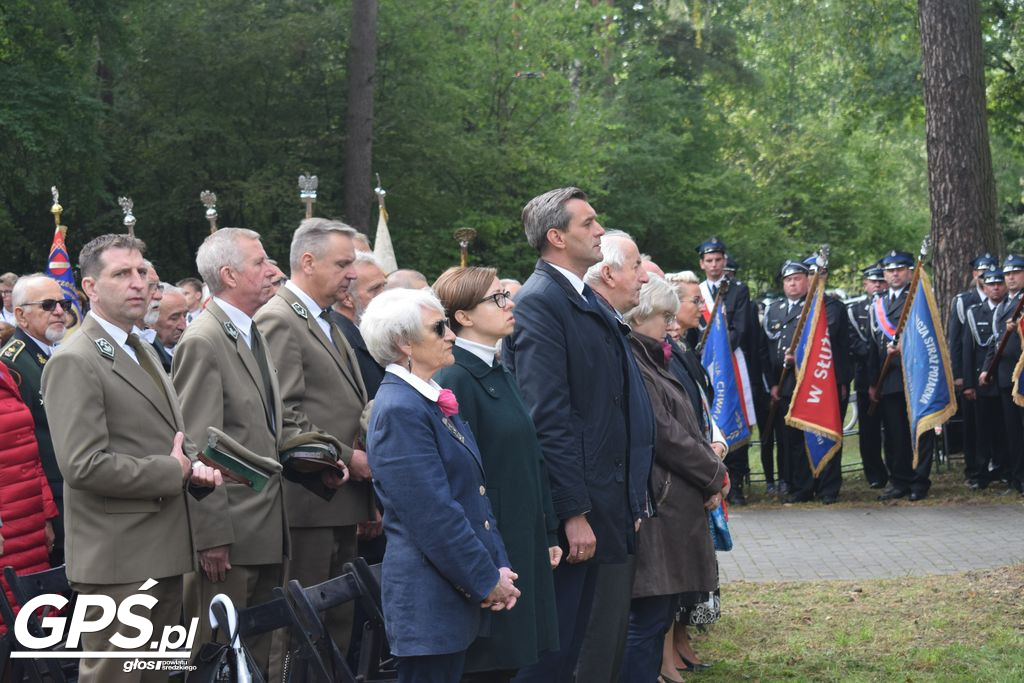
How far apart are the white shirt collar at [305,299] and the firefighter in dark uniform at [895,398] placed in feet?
28.4

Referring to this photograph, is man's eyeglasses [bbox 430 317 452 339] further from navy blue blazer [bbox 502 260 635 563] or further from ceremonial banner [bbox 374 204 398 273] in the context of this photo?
ceremonial banner [bbox 374 204 398 273]

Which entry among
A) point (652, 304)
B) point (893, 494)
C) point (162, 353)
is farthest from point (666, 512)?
point (893, 494)

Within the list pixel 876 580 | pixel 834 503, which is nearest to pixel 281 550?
pixel 876 580

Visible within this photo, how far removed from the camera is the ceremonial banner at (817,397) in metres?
13.2

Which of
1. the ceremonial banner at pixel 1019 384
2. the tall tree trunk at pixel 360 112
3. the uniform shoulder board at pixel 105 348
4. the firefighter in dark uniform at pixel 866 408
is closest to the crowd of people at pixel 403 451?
the uniform shoulder board at pixel 105 348

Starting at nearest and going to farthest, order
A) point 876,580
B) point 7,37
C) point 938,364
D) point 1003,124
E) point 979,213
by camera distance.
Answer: point 876,580
point 938,364
point 979,213
point 7,37
point 1003,124

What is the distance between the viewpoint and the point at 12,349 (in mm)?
7289

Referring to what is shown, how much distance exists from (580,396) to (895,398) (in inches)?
370

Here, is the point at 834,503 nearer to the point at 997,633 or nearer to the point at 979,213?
the point at 979,213

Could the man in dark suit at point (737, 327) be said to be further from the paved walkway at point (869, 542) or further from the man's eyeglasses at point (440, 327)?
the man's eyeglasses at point (440, 327)

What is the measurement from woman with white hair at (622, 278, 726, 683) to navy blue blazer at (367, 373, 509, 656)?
62.6 inches

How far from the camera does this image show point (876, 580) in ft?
31.3

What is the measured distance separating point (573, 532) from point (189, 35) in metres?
18.1

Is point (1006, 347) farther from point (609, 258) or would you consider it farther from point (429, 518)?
point (429, 518)
